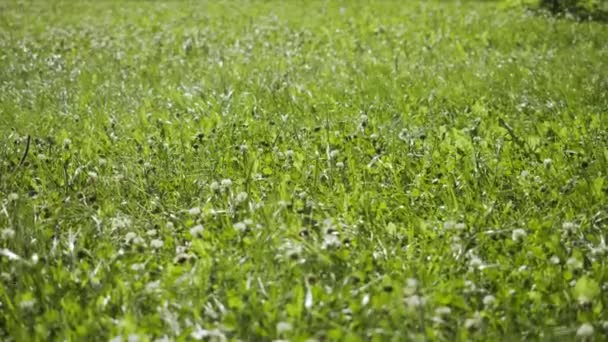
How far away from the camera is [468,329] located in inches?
94.4

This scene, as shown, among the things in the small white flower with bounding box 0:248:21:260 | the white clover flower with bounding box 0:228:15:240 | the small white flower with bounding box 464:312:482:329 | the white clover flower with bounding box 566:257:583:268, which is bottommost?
the small white flower with bounding box 464:312:482:329

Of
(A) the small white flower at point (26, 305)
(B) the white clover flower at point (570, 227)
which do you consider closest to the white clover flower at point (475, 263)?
(B) the white clover flower at point (570, 227)

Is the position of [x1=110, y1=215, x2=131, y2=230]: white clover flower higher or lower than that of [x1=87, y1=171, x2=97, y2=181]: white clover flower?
lower

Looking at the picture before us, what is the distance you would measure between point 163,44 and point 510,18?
489 cm

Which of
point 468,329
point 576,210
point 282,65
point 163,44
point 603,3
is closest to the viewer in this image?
point 468,329

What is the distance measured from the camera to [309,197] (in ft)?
11.4

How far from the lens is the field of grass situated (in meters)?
2.51

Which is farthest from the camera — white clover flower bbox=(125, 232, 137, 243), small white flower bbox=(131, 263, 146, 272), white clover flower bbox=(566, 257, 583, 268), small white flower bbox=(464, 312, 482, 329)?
white clover flower bbox=(125, 232, 137, 243)

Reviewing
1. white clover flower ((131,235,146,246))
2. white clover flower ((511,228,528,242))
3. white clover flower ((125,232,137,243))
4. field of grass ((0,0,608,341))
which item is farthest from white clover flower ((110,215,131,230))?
white clover flower ((511,228,528,242))

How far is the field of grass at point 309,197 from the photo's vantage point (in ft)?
8.25

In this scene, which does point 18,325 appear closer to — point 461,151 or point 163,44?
point 461,151

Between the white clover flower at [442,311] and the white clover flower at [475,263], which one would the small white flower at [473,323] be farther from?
the white clover flower at [475,263]

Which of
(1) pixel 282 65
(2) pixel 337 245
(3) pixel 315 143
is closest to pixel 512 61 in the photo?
(1) pixel 282 65

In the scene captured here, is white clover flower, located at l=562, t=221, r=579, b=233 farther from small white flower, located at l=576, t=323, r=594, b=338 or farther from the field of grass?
small white flower, located at l=576, t=323, r=594, b=338
